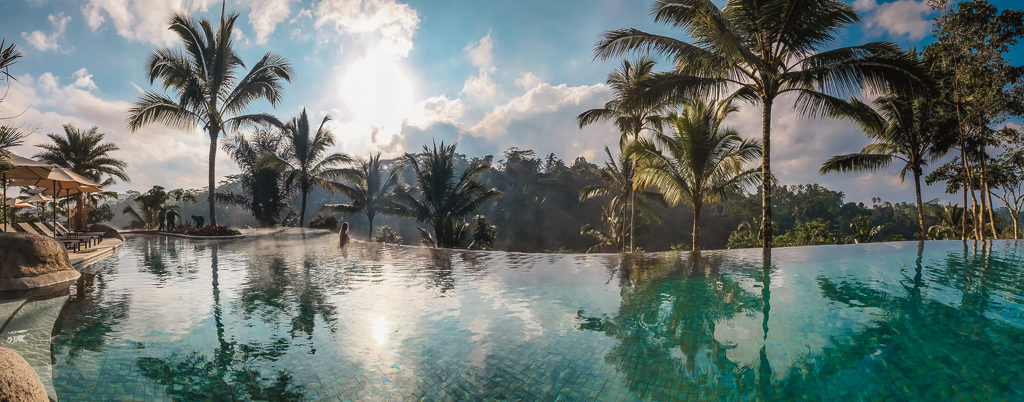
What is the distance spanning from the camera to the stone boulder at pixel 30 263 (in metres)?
5.45

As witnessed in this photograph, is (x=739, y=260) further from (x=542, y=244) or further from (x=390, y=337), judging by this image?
(x=542, y=244)

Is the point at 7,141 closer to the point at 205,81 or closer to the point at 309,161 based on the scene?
the point at 205,81

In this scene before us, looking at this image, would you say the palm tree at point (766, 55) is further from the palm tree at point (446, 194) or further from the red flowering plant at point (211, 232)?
the red flowering plant at point (211, 232)

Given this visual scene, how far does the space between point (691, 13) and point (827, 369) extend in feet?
30.3

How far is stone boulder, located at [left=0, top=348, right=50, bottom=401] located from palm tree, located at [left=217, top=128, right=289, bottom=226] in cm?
2669

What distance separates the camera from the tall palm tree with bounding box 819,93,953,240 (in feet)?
46.3

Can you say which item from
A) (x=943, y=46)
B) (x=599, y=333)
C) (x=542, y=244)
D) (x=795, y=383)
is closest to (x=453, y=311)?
(x=599, y=333)

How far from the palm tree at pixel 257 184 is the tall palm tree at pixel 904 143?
2872cm

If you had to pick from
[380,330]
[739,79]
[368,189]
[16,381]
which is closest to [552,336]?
[380,330]

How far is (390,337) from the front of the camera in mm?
4012

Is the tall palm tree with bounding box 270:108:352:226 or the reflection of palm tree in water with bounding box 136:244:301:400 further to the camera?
the tall palm tree with bounding box 270:108:352:226

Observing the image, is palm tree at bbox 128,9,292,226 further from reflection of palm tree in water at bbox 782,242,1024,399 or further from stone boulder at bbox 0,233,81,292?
reflection of palm tree in water at bbox 782,242,1024,399

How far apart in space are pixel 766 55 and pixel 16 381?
1196 centimetres

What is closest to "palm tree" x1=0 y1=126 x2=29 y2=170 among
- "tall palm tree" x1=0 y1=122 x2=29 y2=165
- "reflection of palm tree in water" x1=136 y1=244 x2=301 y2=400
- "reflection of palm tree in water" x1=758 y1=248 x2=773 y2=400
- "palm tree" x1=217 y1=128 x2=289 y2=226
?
"tall palm tree" x1=0 y1=122 x2=29 y2=165
